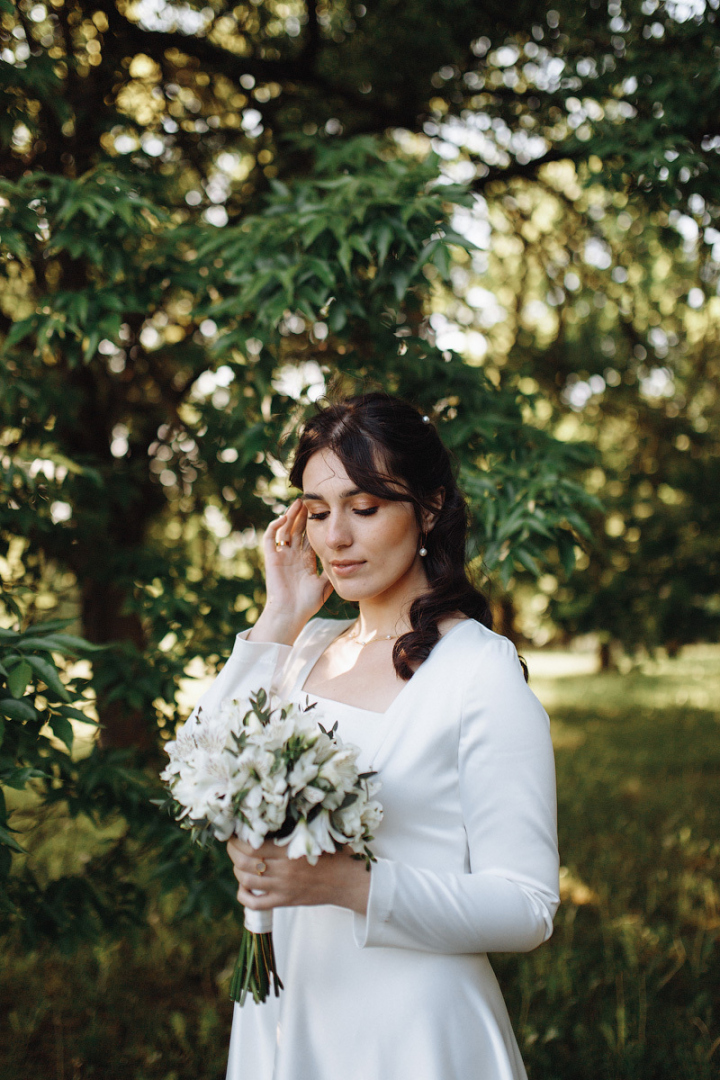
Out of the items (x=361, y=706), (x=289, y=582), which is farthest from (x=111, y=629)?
(x=361, y=706)

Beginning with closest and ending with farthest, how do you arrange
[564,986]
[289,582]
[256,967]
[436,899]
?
1. [436,899]
2. [256,967]
3. [289,582]
4. [564,986]

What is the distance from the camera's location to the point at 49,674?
6.41ft

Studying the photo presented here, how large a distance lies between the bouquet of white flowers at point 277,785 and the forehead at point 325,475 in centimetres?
57

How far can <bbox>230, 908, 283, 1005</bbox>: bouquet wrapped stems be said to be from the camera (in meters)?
1.54

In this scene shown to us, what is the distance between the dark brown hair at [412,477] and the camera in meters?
1.70

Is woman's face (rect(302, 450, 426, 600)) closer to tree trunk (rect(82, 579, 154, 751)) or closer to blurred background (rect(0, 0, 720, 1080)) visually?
blurred background (rect(0, 0, 720, 1080))

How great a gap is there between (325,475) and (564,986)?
10.2ft

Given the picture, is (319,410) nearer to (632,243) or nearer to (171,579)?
(171,579)

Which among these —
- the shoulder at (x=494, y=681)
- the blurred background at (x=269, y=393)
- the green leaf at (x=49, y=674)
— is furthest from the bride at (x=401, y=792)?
the blurred background at (x=269, y=393)

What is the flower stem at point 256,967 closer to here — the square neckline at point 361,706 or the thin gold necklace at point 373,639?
the square neckline at point 361,706

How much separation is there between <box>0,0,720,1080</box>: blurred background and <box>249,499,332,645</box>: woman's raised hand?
1.52 ft

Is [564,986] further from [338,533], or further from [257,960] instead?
[338,533]

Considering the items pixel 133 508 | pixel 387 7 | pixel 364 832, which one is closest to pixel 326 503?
pixel 364 832

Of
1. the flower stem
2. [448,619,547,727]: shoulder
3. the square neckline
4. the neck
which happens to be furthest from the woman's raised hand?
the flower stem
